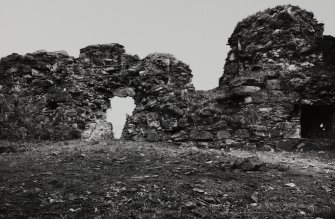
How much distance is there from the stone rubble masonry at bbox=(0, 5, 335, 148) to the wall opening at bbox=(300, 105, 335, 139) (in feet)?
2.30

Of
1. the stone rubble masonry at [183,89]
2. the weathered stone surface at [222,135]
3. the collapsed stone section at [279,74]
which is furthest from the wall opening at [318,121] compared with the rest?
the weathered stone surface at [222,135]

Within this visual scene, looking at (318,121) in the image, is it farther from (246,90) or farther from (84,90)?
(84,90)

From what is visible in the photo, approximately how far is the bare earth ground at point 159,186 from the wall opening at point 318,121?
292 centimetres

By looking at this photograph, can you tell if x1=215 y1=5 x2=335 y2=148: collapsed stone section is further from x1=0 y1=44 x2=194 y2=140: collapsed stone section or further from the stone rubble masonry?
x1=0 y1=44 x2=194 y2=140: collapsed stone section

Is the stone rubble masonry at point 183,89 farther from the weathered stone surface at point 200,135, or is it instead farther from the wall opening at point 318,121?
the wall opening at point 318,121

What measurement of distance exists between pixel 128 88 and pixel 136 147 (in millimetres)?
4165

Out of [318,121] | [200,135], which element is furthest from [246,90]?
[318,121]

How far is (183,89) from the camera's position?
13.0 m

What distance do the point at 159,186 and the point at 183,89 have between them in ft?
23.6

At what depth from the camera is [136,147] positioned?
404 inches

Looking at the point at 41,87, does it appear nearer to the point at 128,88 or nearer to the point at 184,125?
the point at 128,88

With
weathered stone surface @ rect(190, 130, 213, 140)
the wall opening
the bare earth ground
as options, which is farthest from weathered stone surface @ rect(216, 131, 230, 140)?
the wall opening

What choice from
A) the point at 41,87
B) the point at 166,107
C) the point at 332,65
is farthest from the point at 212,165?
the point at 41,87

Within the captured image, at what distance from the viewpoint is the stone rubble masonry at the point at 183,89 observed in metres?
11.4
